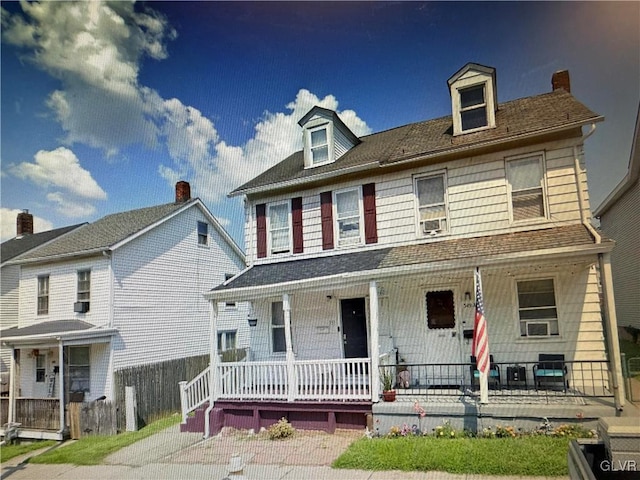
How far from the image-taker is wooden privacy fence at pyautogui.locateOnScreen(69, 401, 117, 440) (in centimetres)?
913

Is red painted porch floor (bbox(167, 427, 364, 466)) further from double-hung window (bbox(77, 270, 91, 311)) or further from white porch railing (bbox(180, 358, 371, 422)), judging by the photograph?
double-hung window (bbox(77, 270, 91, 311))

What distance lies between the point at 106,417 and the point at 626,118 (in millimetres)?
10298

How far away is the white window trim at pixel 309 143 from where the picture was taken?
9.33 metres

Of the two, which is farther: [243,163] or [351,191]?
[351,191]

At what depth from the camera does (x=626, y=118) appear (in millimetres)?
3588

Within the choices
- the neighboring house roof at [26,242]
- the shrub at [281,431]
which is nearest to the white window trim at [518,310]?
the shrub at [281,431]

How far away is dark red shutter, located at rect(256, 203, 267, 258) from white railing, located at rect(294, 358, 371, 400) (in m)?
2.93

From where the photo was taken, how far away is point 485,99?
786cm

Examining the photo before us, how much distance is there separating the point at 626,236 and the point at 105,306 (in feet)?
36.1

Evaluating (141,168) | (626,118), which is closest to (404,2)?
(626,118)

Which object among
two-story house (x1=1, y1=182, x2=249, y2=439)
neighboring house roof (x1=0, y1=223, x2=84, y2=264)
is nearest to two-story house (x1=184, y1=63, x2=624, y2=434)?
two-story house (x1=1, y1=182, x2=249, y2=439)

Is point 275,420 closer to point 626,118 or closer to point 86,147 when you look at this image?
point 86,147

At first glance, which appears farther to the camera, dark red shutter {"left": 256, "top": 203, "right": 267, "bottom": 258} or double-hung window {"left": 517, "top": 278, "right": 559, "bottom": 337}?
dark red shutter {"left": 256, "top": 203, "right": 267, "bottom": 258}

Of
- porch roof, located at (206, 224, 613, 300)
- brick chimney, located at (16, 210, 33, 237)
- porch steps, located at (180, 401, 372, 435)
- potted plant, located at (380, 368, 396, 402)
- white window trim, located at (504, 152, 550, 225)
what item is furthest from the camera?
brick chimney, located at (16, 210, 33, 237)
